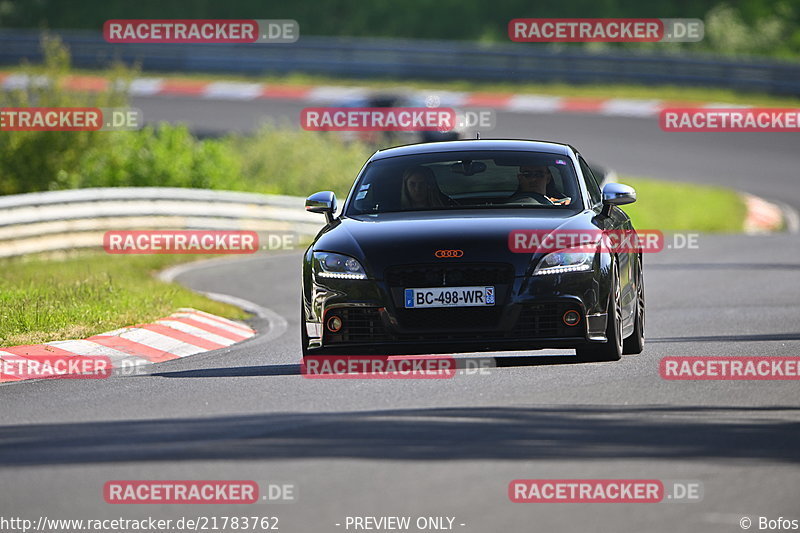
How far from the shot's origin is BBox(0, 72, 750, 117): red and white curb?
38438 millimetres

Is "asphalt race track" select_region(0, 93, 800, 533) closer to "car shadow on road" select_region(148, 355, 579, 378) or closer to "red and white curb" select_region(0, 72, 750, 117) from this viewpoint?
"car shadow on road" select_region(148, 355, 579, 378)

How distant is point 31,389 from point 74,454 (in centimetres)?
283

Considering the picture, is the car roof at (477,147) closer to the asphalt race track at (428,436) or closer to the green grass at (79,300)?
the asphalt race track at (428,436)

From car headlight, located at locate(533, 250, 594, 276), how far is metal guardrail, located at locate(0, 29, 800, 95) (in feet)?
93.3

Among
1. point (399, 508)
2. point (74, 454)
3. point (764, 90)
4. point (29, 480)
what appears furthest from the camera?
point (764, 90)

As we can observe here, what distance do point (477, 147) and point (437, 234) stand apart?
5.54ft

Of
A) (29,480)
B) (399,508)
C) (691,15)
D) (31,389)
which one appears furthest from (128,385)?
(691,15)

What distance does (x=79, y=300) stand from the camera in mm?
14531

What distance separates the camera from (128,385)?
10516 mm

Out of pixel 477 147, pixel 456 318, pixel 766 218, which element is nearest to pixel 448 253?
pixel 456 318

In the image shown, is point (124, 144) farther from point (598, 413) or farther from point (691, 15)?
point (691, 15)

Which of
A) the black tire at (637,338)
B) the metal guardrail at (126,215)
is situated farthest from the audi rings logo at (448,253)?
the metal guardrail at (126,215)

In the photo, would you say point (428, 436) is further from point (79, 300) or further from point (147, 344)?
point (79, 300)

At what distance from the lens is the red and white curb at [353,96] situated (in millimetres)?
38438
